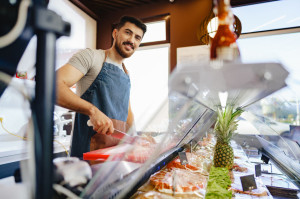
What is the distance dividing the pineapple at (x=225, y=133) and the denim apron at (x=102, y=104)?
34.9 inches

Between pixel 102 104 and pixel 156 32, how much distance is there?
2.82 metres

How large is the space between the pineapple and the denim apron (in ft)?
2.91

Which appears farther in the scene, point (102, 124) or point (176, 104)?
point (102, 124)

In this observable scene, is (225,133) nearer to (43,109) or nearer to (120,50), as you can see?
(120,50)

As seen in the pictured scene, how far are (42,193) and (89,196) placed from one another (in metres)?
0.29

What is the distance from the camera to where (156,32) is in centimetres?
406

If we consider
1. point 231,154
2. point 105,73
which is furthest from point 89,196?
point 231,154

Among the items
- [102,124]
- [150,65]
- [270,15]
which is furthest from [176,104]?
[270,15]

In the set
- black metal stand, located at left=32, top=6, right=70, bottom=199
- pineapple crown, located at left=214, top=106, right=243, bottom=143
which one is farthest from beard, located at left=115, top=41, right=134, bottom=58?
black metal stand, located at left=32, top=6, right=70, bottom=199

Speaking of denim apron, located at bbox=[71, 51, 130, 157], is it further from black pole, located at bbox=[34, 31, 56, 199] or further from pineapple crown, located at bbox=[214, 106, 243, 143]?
black pole, located at bbox=[34, 31, 56, 199]

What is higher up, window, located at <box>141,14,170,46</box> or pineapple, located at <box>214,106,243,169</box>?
window, located at <box>141,14,170,46</box>

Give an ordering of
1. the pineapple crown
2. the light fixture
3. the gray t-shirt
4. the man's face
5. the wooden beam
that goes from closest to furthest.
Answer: the gray t-shirt
the pineapple crown
the man's face
the light fixture
the wooden beam

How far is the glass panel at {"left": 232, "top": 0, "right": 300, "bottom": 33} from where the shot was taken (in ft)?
10.6

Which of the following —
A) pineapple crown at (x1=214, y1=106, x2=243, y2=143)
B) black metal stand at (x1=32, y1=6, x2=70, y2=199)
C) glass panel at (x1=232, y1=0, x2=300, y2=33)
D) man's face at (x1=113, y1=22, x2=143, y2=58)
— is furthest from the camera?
glass panel at (x1=232, y1=0, x2=300, y2=33)
